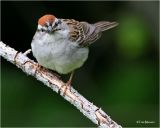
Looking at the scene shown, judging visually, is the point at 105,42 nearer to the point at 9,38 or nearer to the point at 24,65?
the point at 9,38

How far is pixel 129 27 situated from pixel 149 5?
0.32 meters

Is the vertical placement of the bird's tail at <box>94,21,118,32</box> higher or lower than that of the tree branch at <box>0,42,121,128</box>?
higher

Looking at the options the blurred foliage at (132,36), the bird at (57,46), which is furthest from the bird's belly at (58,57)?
the blurred foliage at (132,36)

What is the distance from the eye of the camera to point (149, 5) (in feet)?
21.3

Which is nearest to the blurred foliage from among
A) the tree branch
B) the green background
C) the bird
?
the green background

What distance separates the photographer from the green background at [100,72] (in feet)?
19.3

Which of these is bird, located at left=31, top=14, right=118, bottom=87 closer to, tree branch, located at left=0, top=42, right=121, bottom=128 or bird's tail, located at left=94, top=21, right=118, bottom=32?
tree branch, located at left=0, top=42, right=121, bottom=128

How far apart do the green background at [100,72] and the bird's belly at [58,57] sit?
2.16 feet

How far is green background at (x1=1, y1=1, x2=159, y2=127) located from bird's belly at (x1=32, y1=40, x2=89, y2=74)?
0.66m

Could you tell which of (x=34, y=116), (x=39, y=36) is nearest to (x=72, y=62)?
(x=39, y=36)

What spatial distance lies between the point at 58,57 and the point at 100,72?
120cm

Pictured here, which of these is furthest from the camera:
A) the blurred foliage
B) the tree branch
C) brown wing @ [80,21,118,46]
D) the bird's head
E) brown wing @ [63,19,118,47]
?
the blurred foliage

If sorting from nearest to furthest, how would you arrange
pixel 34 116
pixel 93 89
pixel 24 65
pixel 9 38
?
pixel 24 65 → pixel 34 116 → pixel 93 89 → pixel 9 38

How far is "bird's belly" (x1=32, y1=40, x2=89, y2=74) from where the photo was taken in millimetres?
5207
